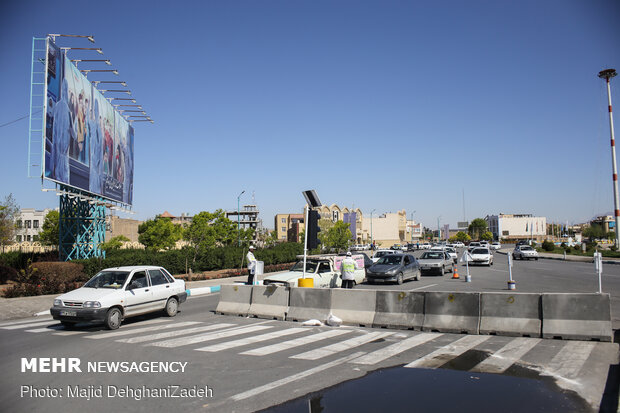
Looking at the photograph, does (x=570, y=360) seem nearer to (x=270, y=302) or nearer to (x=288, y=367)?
(x=288, y=367)

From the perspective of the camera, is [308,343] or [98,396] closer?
[98,396]

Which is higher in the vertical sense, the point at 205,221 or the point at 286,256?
the point at 205,221

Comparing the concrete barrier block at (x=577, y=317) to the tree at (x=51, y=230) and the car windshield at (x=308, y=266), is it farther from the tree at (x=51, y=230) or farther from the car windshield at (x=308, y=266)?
the tree at (x=51, y=230)

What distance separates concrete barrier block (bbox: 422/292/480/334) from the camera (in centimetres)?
1036

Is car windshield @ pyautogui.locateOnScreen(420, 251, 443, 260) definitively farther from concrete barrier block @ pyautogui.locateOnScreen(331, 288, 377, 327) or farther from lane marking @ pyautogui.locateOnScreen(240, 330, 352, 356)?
lane marking @ pyautogui.locateOnScreen(240, 330, 352, 356)

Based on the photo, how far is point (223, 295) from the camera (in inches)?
568

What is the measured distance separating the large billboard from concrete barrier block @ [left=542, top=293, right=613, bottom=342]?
2228 cm

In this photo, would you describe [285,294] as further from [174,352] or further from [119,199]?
[119,199]

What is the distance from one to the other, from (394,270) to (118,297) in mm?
13954

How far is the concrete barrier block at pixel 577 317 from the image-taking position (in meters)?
9.12

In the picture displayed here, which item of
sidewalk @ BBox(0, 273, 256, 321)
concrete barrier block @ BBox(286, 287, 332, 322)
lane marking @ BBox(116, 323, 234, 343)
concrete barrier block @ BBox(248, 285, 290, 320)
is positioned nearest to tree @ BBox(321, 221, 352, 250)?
sidewalk @ BBox(0, 273, 256, 321)

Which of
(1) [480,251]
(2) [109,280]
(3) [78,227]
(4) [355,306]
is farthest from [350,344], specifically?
(1) [480,251]

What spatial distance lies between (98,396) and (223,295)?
8067mm

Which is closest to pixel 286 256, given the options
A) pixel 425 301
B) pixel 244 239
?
pixel 244 239
